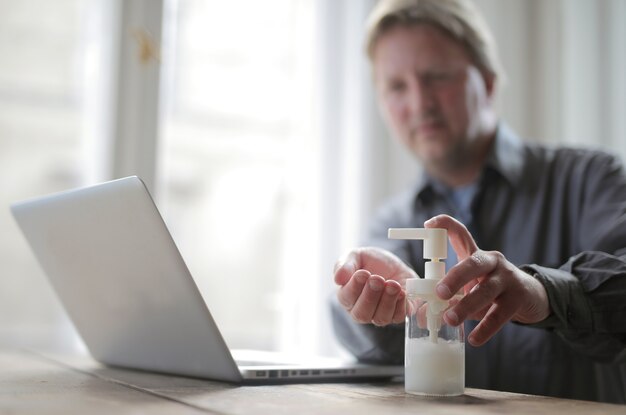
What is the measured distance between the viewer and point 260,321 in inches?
77.3

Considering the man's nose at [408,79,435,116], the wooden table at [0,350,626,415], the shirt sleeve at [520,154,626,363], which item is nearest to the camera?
the wooden table at [0,350,626,415]

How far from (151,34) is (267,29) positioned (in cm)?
35

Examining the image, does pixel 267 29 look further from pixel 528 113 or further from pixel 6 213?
pixel 528 113

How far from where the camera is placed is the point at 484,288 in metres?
0.74

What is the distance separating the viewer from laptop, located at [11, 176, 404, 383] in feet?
2.53

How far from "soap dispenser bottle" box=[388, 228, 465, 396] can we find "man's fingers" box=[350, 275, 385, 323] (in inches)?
2.6

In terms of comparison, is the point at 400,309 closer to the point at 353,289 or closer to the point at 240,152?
the point at 353,289

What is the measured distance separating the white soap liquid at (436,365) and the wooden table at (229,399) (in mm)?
15

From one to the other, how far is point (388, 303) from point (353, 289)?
44mm


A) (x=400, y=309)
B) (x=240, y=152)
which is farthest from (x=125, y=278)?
(x=240, y=152)

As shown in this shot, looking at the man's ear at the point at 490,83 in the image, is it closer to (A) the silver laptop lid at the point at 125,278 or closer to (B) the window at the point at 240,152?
(B) the window at the point at 240,152

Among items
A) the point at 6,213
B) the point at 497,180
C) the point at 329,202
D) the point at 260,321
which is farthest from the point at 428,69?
the point at 6,213

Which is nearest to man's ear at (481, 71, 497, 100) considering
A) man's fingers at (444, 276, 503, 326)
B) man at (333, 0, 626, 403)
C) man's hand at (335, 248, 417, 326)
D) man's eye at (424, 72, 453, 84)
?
man at (333, 0, 626, 403)

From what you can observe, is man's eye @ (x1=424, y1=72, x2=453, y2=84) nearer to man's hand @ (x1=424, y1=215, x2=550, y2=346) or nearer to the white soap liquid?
man's hand @ (x1=424, y1=215, x2=550, y2=346)
